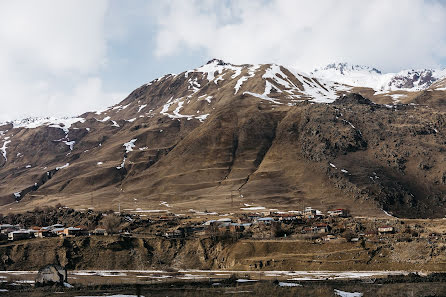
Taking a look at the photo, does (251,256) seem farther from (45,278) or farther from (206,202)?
(206,202)

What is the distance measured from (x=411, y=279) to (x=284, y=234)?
4944 centimetres

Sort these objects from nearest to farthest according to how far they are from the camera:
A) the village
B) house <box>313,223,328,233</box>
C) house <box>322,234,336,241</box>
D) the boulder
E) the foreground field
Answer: the foreground field → the boulder → house <box>322,234,336,241</box> → the village → house <box>313,223,328,233</box>

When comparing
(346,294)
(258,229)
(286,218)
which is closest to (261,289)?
(346,294)

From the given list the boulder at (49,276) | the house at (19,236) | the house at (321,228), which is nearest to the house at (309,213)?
the house at (321,228)

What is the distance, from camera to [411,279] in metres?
59.0

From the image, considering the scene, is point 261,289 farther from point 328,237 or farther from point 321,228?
point 321,228

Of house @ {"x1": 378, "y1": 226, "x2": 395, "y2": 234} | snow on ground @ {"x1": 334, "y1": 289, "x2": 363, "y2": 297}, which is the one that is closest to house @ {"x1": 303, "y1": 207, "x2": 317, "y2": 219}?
house @ {"x1": 378, "y1": 226, "x2": 395, "y2": 234}

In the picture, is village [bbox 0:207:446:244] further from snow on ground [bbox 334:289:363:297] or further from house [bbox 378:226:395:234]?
snow on ground [bbox 334:289:363:297]

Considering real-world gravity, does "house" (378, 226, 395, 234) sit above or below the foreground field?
above

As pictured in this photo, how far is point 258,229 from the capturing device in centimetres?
11356

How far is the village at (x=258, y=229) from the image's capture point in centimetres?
9756

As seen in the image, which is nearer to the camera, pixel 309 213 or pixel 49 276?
pixel 49 276

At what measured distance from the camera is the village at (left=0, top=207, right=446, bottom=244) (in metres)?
97.6

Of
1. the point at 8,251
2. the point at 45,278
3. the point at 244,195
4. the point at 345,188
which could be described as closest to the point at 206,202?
the point at 244,195
